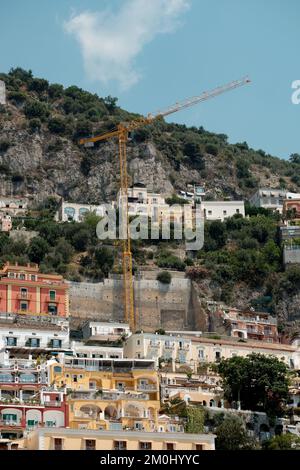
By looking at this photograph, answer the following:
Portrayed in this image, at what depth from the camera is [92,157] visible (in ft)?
466

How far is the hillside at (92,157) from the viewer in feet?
459

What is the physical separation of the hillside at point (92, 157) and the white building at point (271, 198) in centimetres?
480

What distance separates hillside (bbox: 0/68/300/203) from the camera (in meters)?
140

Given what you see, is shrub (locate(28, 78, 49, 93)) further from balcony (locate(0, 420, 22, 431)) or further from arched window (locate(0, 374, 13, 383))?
balcony (locate(0, 420, 22, 431))

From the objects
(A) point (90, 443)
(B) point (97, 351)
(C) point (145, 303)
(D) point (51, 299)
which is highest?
(D) point (51, 299)

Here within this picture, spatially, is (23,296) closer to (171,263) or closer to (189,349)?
(189,349)

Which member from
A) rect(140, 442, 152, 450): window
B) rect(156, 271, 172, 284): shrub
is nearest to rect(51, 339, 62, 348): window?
rect(156, 271, 172, 284): shrub

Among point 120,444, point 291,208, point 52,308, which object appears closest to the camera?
point 120,444

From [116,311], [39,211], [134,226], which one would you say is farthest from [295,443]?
[39,211]

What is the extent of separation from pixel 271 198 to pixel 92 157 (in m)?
19.5

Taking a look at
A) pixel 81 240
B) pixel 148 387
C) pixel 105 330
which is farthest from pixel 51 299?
pixel 81 240

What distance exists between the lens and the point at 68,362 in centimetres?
7406
